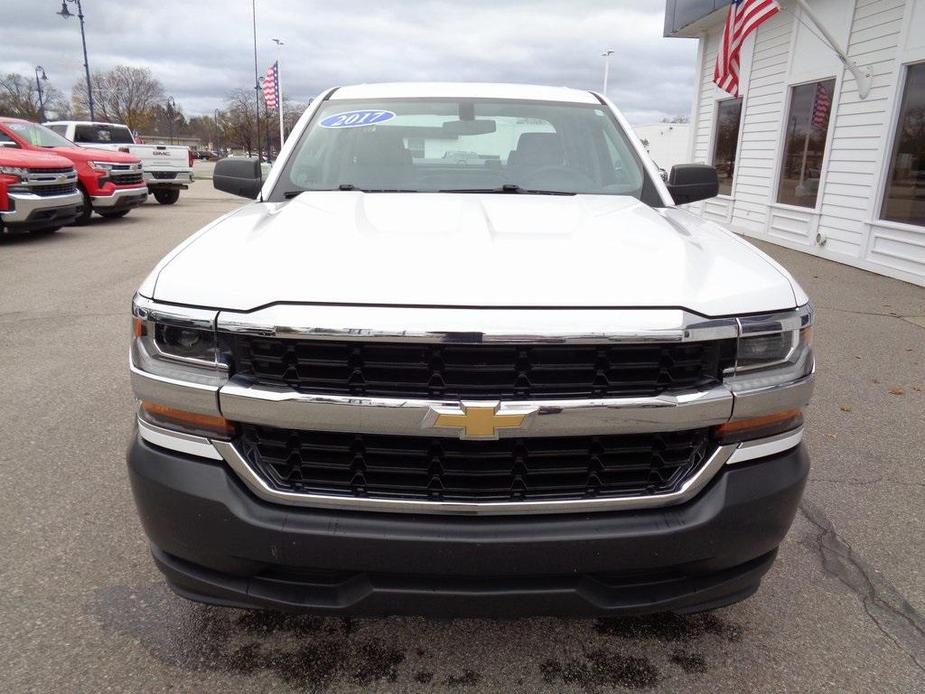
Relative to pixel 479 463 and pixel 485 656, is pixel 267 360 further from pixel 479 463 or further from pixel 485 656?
pixel 485 656

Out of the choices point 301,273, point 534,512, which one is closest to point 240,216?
point 301,273

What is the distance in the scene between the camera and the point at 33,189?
10469 mm

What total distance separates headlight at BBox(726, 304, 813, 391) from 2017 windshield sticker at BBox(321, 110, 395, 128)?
2.19 metres

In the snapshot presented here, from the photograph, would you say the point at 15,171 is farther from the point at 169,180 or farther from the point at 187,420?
the point at 187,420

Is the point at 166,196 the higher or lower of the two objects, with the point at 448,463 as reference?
lower

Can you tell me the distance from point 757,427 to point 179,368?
1518 millimetres

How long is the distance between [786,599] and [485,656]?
3.76 feet

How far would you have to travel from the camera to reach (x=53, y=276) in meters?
8.38

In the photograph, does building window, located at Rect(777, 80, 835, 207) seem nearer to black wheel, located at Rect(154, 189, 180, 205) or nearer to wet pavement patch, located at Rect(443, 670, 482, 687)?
wet pavement patch, located at Rect(443, 670, 482, 687)

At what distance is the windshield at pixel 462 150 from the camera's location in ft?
10.0

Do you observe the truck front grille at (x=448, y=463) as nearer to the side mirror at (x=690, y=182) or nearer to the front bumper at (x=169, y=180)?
the side mirror at (x=690, y=182)

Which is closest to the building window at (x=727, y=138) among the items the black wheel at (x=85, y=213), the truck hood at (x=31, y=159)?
the truck hood at (x=31, y=159)

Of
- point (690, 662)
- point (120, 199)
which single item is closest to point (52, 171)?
point (120, 199)

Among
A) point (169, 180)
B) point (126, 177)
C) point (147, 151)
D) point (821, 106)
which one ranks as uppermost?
point (821, 106)
